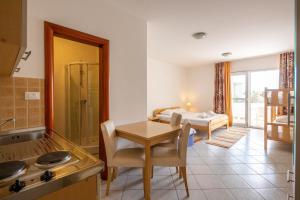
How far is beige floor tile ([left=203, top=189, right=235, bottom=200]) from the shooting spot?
181cm

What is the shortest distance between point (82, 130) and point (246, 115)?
5608mm

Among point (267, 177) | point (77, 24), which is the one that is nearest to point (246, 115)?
point (267, 177)

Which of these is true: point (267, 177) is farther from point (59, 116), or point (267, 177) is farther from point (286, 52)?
point (286, 52)

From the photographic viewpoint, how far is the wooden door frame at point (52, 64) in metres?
1.55

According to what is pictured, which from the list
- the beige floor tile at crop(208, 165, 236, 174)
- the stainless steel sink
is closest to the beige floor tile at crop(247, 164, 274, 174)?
the beige floor tile at crop(208, 165, 236, 174)

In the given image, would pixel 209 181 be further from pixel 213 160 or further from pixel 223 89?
pixel 223 89

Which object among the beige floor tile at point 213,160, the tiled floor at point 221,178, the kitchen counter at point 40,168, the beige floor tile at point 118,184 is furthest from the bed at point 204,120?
the kitchen counter at point 40,168

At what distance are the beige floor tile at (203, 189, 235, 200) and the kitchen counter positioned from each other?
163 centimetres

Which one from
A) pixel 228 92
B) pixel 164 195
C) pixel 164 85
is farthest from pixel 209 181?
pixel 228 92

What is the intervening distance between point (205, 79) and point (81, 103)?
16.8ft

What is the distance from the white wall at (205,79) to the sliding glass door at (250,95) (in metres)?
0.26

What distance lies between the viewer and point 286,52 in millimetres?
4500

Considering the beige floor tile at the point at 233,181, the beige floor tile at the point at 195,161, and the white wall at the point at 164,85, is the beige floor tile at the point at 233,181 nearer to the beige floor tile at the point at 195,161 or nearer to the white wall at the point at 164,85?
the beige floor tile at the point at 195,161

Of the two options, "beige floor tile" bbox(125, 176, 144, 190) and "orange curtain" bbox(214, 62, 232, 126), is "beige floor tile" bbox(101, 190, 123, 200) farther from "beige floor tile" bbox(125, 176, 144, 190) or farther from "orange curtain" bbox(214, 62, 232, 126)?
"orange curtain" bbox(214, 62, 232, 126)
